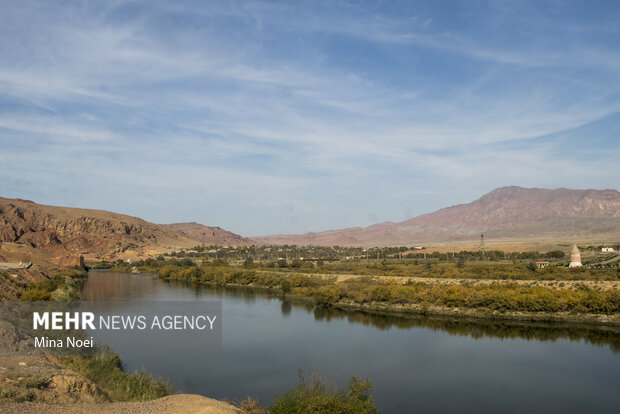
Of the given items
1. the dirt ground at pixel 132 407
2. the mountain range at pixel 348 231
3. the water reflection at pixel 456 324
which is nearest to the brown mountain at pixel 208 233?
the mountain range at pixel 348 231

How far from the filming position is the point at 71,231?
92.3 meters

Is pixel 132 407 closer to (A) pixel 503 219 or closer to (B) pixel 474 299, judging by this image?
(B) pixel 474 299

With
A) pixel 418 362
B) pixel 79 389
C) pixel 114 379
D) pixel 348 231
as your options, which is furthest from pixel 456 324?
pixel 348 231

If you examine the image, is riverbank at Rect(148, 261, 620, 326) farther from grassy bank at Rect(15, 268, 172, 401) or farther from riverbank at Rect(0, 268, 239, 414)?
riverbank at Rect(0, 268, 239, 414)

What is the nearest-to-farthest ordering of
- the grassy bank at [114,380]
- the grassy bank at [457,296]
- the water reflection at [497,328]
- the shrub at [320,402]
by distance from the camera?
the shrub at [320,402]
the grassy bank at [114,380]
the water reflection at [497,328]
the grassy bank at [457,296]

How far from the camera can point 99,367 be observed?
14.1 m

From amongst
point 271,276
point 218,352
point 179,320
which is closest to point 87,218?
point 271,276

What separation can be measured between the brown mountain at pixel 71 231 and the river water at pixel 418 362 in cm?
6804

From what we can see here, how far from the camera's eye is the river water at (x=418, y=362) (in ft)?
49.6

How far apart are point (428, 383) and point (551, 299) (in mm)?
15626

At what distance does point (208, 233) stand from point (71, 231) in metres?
83.3

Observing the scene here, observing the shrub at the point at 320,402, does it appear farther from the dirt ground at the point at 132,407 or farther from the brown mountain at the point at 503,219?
the brown mountain at the point at 503,219

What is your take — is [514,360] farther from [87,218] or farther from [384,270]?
[87,218]

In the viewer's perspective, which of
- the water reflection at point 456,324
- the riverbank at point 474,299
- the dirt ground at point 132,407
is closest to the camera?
the dirt ground at point 132,407
